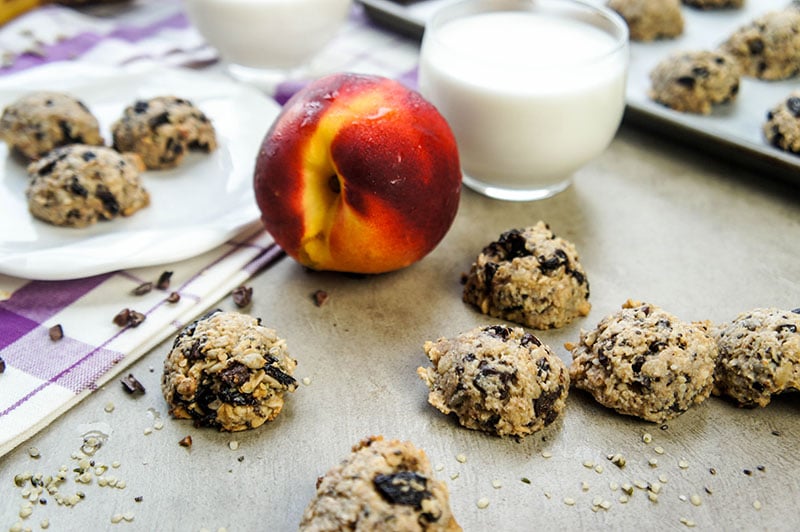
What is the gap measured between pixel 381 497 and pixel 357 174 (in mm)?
572

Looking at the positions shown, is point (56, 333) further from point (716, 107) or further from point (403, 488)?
point (716, 107)

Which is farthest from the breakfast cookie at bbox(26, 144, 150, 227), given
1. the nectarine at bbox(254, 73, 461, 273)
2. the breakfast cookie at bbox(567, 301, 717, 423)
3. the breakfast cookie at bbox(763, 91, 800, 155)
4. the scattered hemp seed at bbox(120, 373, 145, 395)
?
the breakfast cookie at bbox(763, 91, 800, 155)

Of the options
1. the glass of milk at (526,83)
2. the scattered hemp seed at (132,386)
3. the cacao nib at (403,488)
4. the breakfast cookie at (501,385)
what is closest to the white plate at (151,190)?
the scattered hemp seed at (132,386)

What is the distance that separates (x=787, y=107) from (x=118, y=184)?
145 centimetres

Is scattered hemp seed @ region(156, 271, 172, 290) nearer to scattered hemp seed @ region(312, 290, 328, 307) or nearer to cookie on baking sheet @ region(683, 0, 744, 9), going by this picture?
scattered hemp seed @ region(312, 290, 328, 307)

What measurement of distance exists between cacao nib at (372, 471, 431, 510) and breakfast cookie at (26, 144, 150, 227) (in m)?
0.87

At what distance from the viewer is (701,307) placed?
1463mm

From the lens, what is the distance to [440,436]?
47.6 inches

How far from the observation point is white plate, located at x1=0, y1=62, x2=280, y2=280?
4.81 ft

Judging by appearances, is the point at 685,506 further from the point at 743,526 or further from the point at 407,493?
the point at 407,493

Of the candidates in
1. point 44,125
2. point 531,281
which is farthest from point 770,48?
point 44,125

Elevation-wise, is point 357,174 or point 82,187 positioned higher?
point 357,174

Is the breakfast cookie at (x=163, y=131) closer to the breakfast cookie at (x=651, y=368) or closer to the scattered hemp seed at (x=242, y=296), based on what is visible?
the scattered hemp seed at (x=242, y=296)

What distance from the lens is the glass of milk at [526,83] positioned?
1546mm
